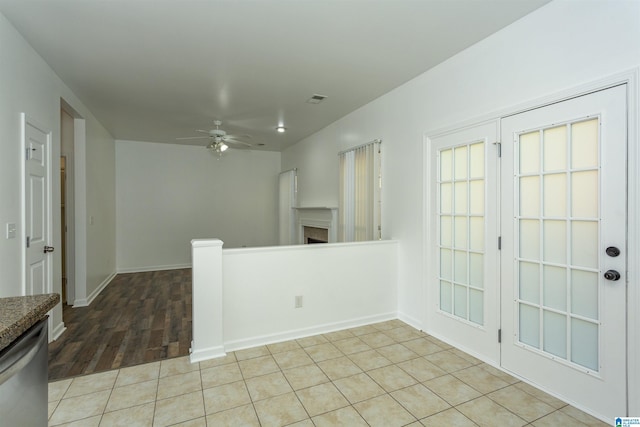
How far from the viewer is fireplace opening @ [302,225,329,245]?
5.71 meters

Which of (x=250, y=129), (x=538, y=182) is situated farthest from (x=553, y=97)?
(x=250, y=129)

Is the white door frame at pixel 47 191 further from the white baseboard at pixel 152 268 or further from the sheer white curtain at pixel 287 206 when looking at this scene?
the sheer white curtain at pixel 287 206

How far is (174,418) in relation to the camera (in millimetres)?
2053

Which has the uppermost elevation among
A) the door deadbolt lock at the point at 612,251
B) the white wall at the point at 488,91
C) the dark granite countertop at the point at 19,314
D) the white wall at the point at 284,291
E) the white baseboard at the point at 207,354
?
the white wall at the point at 488,91

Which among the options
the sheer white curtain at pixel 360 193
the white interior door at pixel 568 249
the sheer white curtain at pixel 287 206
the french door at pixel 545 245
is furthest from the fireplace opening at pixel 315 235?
the white interior door at pixel 568 249

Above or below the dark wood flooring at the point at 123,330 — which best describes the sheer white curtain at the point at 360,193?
above

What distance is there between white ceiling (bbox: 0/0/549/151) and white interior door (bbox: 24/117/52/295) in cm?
81

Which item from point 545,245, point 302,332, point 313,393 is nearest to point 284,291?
point 302,332

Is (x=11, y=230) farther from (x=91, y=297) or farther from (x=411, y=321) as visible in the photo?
(x=411, y=321)

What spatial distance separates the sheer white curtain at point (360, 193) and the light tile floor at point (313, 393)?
1.67 m

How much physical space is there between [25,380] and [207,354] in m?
2.03

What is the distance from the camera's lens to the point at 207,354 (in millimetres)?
2863

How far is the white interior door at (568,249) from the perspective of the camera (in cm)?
198

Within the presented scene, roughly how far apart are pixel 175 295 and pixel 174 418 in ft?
10.4
